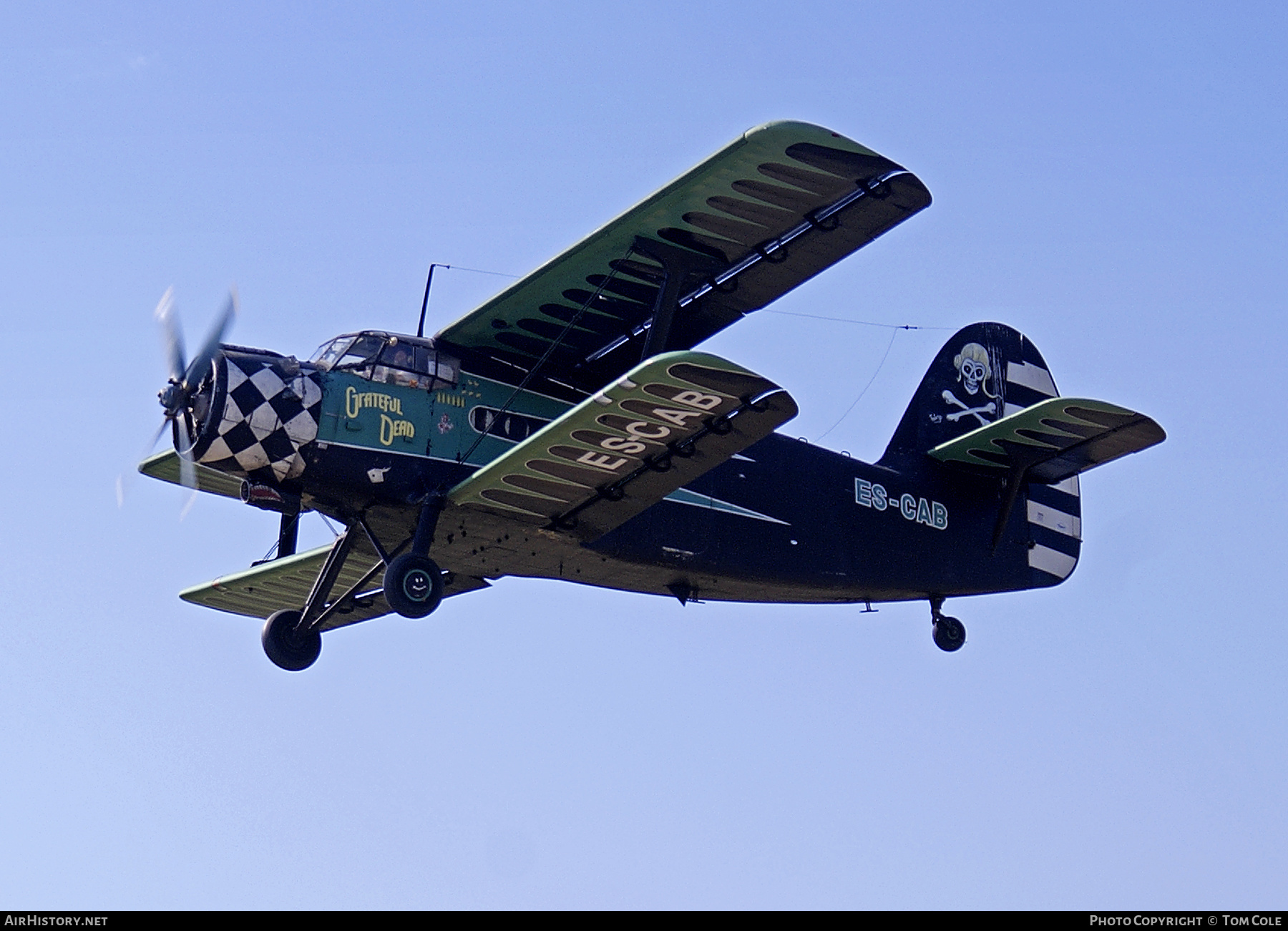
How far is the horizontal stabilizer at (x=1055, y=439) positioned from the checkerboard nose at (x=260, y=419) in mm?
6810

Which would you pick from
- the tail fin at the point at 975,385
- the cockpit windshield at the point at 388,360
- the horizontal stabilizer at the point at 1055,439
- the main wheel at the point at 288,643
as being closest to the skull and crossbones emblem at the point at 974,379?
the tail fin at the point at 975,385

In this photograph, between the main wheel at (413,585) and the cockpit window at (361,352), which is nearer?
the main wheel at (413,585)

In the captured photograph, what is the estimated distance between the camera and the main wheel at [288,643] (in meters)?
16.5

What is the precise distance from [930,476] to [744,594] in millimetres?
2507

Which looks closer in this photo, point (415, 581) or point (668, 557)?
point (415, 581)

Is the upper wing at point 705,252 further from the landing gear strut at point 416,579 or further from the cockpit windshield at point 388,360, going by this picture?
the landing gear strut at point 416,579

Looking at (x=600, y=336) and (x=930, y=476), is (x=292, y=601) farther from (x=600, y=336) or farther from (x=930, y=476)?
(x=930, y=476)

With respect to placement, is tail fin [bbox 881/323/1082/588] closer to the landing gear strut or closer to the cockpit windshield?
the cockpit windshield

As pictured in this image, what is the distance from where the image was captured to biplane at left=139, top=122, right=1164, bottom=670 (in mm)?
14461

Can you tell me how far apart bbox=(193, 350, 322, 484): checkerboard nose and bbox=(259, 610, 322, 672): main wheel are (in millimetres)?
1883

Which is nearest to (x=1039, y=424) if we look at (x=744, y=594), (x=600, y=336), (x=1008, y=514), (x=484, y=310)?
(x=1008, y=514)

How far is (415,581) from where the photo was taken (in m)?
14.9

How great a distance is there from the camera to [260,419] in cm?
1490
